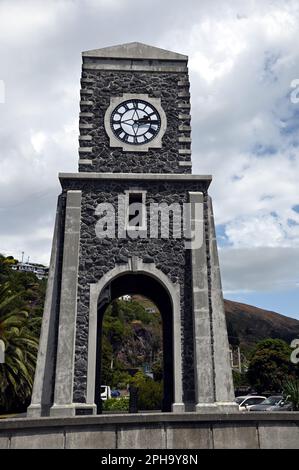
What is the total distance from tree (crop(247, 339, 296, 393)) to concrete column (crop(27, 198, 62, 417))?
29.6 metres

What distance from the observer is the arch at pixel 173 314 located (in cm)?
1381

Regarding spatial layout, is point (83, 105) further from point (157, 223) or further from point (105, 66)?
point (157, 223)

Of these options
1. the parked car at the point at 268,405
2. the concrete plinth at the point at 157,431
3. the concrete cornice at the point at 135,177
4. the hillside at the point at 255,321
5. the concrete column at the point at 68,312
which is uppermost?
the hillside at the point at 255,321

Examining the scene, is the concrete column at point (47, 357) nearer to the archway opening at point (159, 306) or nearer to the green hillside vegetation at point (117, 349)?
the archway opening at point (159, 306)

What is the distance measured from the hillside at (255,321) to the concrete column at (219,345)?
10575 cm

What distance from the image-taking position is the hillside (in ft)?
407

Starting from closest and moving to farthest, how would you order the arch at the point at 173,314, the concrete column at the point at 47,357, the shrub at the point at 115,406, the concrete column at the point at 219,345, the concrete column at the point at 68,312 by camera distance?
1. the concrete column at the point at 68,312
2. the concrete column at the point at 47,357
3. the concrete column at the point at 219,345
4. the arch at the point at 173,314
5. the shrub at the point at 115,406

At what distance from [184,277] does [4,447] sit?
7911 millimetres

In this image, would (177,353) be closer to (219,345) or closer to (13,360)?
(219,345)

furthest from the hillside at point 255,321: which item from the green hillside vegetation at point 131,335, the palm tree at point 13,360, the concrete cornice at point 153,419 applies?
the concrete cornice at point 153,419

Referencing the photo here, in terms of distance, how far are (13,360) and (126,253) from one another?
11.8 m

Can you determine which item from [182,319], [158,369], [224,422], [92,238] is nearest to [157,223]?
[92,238]

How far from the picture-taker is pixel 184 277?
15.1 metres

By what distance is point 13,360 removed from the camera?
23.5 m
